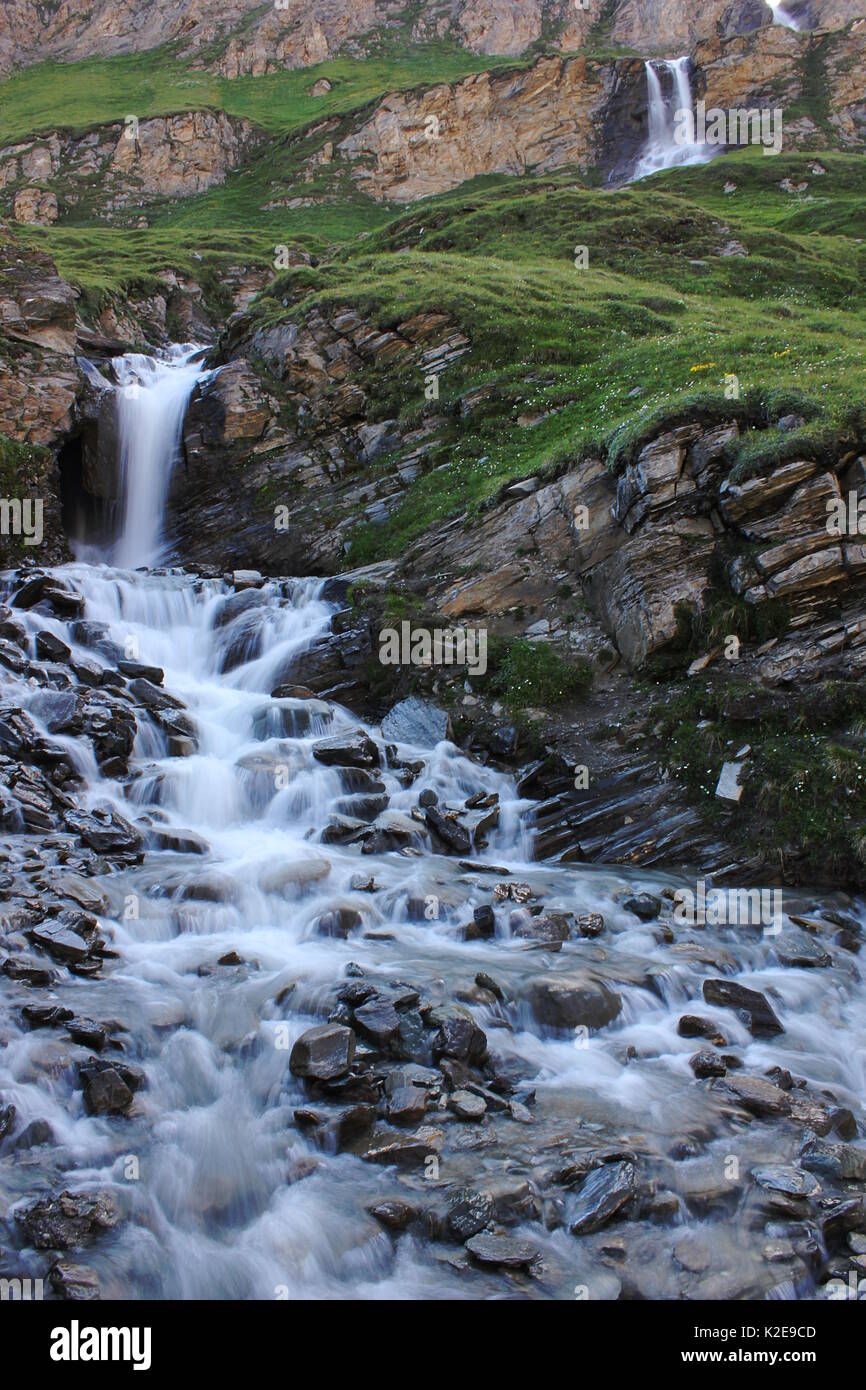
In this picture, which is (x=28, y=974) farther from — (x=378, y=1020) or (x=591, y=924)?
(x=591, y=924)

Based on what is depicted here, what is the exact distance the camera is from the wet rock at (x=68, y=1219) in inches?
227

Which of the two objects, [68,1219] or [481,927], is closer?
[68,1219]

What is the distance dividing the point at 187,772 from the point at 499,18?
359 feet

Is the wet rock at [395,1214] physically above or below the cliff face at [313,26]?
below

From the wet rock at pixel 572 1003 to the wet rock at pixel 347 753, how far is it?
20.5 ft

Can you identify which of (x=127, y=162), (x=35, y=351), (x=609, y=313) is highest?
(x=127, y=162)

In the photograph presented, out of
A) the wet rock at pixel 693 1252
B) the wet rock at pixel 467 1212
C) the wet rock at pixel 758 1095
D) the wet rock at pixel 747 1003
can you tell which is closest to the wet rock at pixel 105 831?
the wet rock at pixel 467 1212

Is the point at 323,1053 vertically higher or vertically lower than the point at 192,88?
lower

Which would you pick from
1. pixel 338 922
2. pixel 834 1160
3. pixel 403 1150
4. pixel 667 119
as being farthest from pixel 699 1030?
pixel 667 119

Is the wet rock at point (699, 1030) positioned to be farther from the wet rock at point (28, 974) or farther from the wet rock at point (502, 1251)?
the wet rock at point (28, 974)

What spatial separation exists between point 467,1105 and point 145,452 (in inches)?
952

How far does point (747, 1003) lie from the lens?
29.6 feet

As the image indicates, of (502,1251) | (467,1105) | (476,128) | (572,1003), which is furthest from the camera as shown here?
(476,128)
